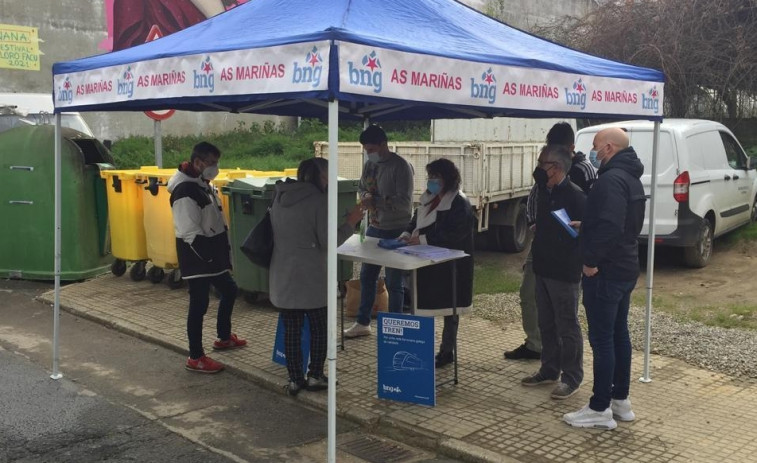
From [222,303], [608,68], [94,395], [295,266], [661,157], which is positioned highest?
[608,68]

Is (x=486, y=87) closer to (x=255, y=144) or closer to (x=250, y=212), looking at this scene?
(x=250, y=212)

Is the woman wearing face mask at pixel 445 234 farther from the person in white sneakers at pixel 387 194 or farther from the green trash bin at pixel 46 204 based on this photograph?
the green trash bin at pixel 46 204

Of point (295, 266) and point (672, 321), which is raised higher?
point (295, 266)

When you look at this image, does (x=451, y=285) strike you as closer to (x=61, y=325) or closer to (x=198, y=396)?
(x=198, y=396)

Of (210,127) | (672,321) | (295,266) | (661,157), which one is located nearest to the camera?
(295,266)

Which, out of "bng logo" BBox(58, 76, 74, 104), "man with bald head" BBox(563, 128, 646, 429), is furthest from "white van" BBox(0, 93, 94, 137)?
"man with bald head" BBox(563, 128, 646, 429)

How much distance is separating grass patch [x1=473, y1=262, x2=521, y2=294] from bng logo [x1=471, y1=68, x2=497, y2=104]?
4.43m

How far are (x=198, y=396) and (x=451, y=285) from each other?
6.65 ft

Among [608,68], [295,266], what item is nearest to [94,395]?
[295,266]

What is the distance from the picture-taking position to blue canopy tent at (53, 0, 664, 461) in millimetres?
3701

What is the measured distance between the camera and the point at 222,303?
20.5 ft

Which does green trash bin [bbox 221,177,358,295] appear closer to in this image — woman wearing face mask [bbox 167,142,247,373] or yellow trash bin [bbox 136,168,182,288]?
yellow trash bin [bbox 136,168,182,288]

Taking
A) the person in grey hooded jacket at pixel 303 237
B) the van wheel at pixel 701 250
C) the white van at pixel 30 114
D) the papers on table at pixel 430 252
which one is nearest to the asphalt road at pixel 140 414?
the person in grey hooded jacket at pixel 303 237

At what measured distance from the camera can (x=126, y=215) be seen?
887 centimetres
